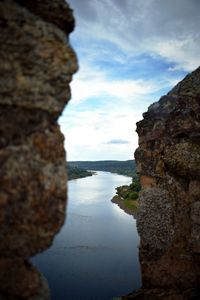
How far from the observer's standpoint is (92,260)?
31812mm

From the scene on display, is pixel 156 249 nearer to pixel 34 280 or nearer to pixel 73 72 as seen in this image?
pixel 34 280

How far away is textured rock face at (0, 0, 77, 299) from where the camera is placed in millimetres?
5379

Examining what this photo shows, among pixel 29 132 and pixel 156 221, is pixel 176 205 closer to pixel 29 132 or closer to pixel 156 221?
pixel 156 221

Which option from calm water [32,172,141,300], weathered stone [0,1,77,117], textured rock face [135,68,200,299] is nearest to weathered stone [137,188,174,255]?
textured rock face [135,68,200,299]

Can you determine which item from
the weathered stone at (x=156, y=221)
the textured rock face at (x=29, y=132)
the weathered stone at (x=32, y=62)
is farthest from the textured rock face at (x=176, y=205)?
the weathered stone at (x=32, y=62)

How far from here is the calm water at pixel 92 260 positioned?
25.8m

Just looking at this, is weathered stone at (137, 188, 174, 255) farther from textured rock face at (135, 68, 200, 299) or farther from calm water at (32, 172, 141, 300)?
calm water at (32, 172, 141, 300)

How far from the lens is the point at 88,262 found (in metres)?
31.3

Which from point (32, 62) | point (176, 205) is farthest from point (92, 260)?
point (32, 62)

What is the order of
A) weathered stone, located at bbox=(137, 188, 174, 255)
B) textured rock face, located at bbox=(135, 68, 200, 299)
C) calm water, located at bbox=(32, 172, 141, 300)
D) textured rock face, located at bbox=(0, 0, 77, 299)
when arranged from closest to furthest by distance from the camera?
1. textured rock face, located at bbox=(0, 0, 77, 299)
2. textured rock face, located at bbox=(135, 68, 200, 299)
3. weathered stone, located at bbox=(137, 188, 174, 255)
4. calm water, located at bbox=(32, 172, 141, 300)

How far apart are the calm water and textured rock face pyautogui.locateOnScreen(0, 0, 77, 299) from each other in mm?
20224

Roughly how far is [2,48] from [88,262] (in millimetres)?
28577

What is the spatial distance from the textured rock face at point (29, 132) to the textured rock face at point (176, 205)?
8.20 m

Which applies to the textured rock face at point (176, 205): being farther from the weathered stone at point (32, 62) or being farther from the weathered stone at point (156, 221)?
the weathered stone at point (32, 62)
